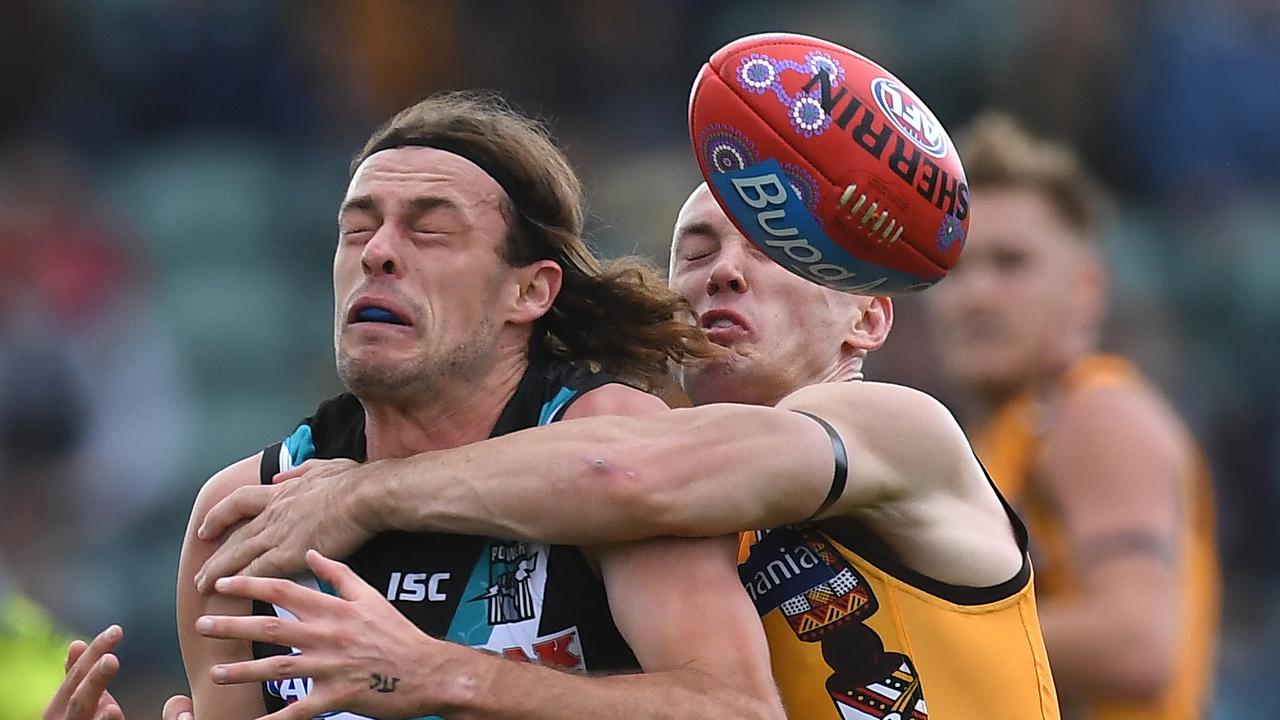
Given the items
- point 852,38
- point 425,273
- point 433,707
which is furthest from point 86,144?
point 433,707

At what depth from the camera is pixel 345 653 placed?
3371mm

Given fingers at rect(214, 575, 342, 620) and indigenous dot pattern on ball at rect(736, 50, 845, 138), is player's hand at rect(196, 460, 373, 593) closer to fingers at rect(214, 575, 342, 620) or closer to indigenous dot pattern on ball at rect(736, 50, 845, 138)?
fingers at rect(214, 575, 342, 620)

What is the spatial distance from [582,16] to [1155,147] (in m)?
3.48

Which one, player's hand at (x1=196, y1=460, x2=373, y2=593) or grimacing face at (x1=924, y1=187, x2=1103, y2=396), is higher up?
grimacing face at (x1=924, y1=187, x2=1103, y2=396)

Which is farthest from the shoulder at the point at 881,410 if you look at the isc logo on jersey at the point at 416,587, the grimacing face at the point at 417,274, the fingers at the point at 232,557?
the fingers at the point at 232,557

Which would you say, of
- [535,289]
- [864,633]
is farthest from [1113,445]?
[535,289]

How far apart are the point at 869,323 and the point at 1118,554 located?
2109mm

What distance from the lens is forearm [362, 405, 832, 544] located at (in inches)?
142

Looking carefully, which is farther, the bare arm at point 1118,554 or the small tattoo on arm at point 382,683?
the bare arm at point 1118,554

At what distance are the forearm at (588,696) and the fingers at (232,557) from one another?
0.63 m

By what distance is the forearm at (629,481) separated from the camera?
3.62m

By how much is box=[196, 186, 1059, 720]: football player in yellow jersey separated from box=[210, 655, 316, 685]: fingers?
41 cm

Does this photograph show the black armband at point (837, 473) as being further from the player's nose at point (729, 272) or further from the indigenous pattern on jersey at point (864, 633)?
the player's nose at point (729, 272)

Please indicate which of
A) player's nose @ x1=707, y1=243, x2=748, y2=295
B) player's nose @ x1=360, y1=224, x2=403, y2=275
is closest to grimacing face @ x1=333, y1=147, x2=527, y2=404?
player's nose @ x1=360, y1=224, x2=403, y2=275
